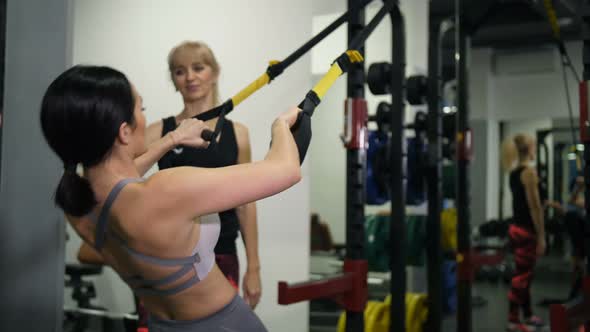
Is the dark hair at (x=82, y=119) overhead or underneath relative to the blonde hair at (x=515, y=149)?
underneath

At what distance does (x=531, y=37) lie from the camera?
6938 mm

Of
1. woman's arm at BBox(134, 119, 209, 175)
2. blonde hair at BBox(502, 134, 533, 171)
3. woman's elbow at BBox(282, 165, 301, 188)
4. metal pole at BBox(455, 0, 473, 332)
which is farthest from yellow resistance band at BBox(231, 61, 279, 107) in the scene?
blonde hair at BBox(502, 134, 533, 171)

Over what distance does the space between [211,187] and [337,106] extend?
6.08 meters

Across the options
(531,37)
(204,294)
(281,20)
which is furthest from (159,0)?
(531,37)

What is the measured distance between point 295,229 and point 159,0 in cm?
124

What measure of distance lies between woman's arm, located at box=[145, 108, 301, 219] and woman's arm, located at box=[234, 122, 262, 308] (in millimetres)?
927

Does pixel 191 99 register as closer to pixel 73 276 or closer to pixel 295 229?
pixel 295 229

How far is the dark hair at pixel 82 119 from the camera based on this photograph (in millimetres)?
1335

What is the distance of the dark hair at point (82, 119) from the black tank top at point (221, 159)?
27.2 inches

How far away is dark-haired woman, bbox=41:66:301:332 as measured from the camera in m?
1.34

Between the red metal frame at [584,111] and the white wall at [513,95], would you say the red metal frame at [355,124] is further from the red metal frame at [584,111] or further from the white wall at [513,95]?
the white wall at [513,95]

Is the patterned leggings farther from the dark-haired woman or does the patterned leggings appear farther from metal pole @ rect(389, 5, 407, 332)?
the dark-haired woman

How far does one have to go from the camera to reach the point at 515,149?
6199 millimetres

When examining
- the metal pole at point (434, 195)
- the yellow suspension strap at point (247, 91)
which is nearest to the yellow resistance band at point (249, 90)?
the yellow suspension strap at point (247, 91)
